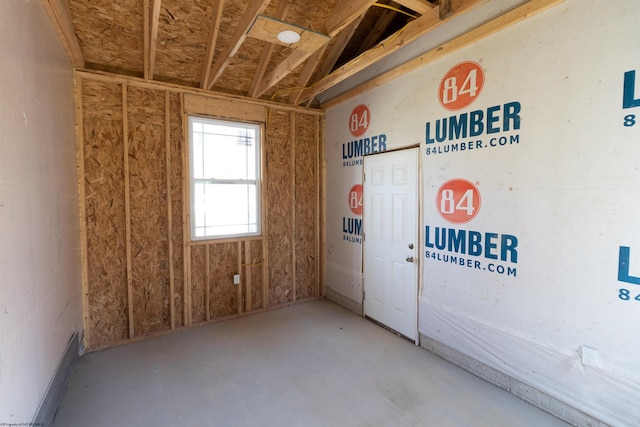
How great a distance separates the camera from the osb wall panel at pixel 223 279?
4113 millimetres

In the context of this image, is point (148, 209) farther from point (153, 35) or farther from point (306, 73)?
point (306, 73)

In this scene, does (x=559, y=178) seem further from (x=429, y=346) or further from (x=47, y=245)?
(x=47, y=245)

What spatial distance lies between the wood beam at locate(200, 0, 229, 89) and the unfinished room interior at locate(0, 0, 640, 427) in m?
0.08

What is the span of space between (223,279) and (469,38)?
4024 mm

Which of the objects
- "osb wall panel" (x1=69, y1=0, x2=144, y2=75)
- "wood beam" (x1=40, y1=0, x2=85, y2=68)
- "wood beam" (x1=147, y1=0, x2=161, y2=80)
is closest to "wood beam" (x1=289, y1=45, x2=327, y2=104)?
"wood beam" (x1=147, y1=0, x2=161, y2=80)

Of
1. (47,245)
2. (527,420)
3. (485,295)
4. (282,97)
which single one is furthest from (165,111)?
(527,420)

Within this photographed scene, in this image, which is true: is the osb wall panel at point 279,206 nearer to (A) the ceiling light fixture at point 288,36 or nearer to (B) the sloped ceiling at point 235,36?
(B) the sloped ceiling at point 235,36

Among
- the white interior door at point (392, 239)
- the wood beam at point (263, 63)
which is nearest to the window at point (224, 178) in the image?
the wood beam at point (263, 63)

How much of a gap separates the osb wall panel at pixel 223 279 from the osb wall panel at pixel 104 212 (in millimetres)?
1007

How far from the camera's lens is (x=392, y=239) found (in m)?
3.76

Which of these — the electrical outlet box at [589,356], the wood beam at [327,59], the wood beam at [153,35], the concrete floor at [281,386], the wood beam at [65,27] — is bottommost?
the concrete floor at [281,386]

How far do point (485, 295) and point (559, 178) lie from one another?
3.85 ft

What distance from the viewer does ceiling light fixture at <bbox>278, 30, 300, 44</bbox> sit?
2627mm

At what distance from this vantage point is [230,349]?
3.35 meters
